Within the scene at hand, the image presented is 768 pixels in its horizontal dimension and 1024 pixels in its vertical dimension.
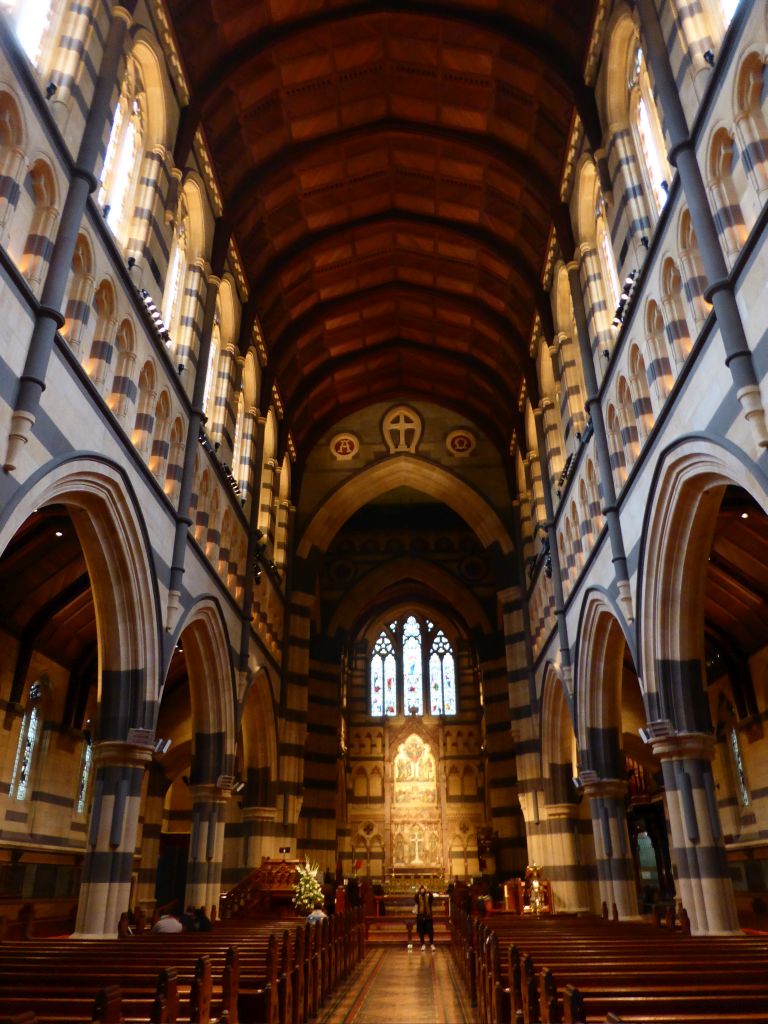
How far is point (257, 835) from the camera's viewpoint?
20.4m

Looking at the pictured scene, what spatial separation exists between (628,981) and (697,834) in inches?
219

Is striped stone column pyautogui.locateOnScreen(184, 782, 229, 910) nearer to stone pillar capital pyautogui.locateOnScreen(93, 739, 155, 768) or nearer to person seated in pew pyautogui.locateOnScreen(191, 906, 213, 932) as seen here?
person seated in pew pyautogui.locateOnScreen(191, 906, 213, 932)

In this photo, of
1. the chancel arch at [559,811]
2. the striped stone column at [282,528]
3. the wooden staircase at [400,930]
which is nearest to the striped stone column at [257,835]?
the wooden staircase at [400,930]

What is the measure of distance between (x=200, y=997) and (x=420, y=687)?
30.5 meters

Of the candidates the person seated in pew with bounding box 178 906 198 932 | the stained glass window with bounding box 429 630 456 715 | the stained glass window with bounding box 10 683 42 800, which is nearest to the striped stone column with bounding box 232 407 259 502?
the stained glass window with bounding box 10 683 42 800

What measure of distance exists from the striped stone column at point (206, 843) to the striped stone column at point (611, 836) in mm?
7062

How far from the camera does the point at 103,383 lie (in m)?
10.4

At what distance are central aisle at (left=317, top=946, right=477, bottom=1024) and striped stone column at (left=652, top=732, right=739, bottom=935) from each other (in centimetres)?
311

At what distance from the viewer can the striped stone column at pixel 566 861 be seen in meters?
18.9

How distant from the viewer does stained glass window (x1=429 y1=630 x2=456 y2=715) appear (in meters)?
34.6

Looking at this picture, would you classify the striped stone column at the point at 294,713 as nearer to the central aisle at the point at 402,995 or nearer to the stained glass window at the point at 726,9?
the central aisle at the point at 402,995

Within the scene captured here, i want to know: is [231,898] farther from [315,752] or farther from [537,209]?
[537,209]

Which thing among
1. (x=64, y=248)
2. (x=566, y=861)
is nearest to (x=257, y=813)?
(x=566, y=861)

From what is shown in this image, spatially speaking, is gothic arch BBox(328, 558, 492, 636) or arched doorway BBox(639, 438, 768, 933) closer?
arched doorway BBox(639, 438, 768, 933)
